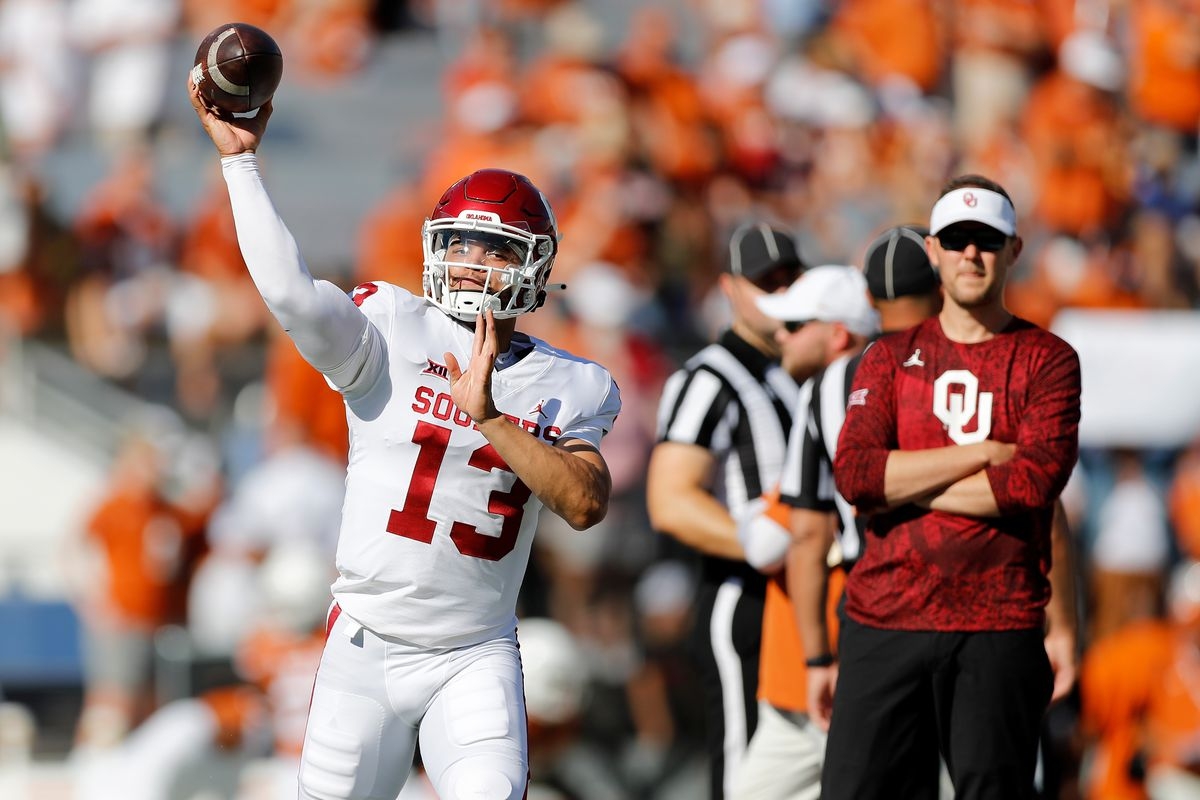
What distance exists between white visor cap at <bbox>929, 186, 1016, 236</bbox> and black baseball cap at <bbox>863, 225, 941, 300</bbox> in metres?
0.41

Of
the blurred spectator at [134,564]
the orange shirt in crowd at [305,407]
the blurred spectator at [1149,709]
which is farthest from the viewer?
the orange shirt in crowd at [305,407]

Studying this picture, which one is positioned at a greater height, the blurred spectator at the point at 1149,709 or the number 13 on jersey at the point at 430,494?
the number 13 on jersey at the point at 430,494

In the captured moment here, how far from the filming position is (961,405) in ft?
13.2

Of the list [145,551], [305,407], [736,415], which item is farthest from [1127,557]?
[145,551]

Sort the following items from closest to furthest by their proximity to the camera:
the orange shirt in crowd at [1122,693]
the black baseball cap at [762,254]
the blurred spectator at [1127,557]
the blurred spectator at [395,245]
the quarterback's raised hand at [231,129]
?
the quarterback's raised hand at [231,129], the black baseball cap at [762,254], the orange shirt in crowd at [1122,693], the blurred spectator at [1127,557], the blurred spectator at [395,245]

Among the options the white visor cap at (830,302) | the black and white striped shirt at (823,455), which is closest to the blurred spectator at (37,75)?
the white visor cap at (830,302)

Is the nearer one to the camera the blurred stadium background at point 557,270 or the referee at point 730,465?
the referee at point 730,465

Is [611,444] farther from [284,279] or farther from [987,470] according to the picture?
[284,279]

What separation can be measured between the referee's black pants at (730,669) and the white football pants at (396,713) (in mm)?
1256

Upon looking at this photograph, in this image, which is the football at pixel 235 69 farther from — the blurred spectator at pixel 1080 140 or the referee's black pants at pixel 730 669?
the blurred spectator at pixel 1080 140

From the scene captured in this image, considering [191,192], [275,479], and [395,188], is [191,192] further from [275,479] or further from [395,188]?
[275,479]

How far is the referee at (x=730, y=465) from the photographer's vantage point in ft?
16.1

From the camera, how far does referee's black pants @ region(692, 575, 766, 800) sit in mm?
4859

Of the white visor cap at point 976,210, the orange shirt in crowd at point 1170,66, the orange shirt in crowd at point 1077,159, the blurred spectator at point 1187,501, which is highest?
the orange shirt in crowd at point 1170,66
